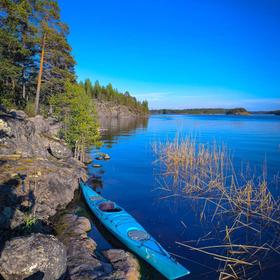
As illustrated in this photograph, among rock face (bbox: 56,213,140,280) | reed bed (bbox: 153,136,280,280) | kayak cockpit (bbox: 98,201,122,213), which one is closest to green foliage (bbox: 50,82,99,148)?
reed bed (bbox: 153,136,280,280)

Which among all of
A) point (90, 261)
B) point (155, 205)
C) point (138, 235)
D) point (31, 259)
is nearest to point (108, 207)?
point (138, 235)

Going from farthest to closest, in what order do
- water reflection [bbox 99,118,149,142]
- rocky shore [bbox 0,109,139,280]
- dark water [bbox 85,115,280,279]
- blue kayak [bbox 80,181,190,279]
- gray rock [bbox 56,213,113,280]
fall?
water reflection [bbox 99,118,149,142]
dark water [bbox 85,115,280,279]
blue kayak [bbox 80,181,190,279]
gray rock [bbox 56,213,113,280]
rocky shore [bbox 0,109,139,280]

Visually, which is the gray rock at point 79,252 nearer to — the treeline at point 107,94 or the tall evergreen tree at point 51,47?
the tall evergreen tree at point 51,47

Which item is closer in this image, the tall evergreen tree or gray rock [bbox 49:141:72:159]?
gray rock [bbox 49:141:72:159]

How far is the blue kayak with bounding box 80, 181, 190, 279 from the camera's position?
20.4 ft

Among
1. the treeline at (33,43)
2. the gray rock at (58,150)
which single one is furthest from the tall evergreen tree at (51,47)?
the gray rock at (58,150)

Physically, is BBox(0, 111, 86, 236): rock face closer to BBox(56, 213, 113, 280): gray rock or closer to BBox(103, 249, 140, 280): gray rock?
BBox(56, 213, 113, 280): gray rock

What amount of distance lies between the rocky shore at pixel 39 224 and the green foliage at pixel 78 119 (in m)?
3.11

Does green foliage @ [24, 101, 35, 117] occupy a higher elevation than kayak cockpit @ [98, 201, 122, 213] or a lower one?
higher

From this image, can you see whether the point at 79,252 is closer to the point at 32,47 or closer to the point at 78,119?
the point at 78,119

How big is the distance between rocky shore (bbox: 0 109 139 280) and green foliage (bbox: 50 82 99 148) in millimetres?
3114

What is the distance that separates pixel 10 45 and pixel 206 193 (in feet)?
66.3

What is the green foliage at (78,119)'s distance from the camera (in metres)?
16.9

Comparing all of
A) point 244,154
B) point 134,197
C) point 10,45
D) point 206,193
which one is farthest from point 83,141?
point 244,154
